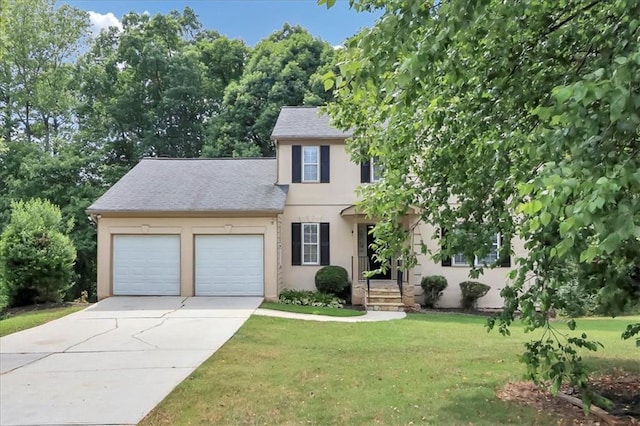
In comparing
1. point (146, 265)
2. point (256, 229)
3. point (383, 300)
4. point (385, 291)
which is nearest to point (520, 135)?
point (383, 300)

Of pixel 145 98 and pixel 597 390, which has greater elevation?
pixel 145 98

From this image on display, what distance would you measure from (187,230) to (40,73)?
22461 millimetres

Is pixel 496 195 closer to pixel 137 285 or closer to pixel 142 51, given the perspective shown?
pixel 137 285

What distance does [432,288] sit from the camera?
54.6 feet

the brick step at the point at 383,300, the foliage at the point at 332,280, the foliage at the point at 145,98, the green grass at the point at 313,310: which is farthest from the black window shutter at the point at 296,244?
the foliage at the point at 145,98

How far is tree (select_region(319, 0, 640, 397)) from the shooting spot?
6.93 feet

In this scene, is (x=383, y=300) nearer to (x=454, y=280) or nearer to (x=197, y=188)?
(x=454, y=280)

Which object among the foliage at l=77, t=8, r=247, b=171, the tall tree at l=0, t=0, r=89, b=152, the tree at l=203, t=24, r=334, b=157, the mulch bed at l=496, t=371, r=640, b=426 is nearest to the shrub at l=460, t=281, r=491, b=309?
the mulch bed at l=496, t=371, r=640, b=426

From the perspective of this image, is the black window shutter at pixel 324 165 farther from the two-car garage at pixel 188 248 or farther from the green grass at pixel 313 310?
the green grass at pixel 313 310

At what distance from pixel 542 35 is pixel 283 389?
516 cm

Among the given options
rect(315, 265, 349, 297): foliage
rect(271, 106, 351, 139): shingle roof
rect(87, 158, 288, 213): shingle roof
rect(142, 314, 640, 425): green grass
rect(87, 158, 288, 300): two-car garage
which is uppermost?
rect(271, 106, 351, 139): shingle roof

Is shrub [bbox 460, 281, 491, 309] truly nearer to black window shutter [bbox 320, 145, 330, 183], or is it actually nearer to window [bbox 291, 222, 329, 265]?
window [bbox 291, 222, 329, 265]

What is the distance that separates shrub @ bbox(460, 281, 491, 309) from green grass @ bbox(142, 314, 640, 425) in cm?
541

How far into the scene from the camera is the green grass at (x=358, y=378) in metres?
5.45
